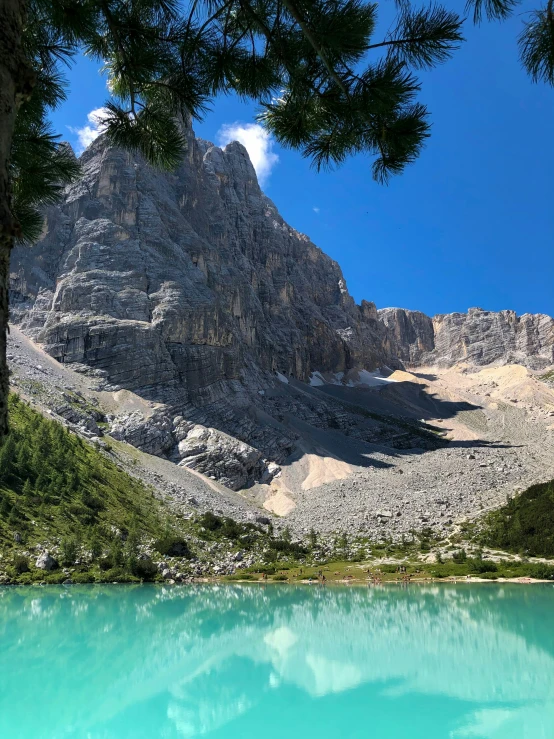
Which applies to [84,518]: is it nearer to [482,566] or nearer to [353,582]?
[353,582]

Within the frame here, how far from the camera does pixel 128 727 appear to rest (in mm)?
10000

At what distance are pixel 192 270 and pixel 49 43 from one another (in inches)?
3576

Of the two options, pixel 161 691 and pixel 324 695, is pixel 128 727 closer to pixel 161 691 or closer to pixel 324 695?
pixel 161 691

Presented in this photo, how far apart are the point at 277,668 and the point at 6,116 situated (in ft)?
47.5

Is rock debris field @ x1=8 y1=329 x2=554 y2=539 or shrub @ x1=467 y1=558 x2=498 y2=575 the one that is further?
rock debris field @ x1=8 y1=329 x2=554 y2=539

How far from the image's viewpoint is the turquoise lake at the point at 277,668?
9898 millimetres

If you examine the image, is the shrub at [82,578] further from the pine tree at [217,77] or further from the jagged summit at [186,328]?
the jagged summit at [186,328]

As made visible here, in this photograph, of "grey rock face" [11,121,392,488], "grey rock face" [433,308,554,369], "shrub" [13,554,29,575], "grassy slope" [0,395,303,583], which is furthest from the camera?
"grey rock face" [433,308,554,369]

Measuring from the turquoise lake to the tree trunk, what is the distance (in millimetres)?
9096

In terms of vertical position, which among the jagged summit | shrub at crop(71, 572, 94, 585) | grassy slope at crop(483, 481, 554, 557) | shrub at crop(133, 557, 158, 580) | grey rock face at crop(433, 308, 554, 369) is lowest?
shrub at crop(71, 572, 94, 585)

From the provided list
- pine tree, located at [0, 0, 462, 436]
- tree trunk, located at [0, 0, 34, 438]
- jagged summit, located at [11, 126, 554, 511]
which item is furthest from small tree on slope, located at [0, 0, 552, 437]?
jagged summit, located at [11, 126, 554, 511]

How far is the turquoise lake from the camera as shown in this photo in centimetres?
990

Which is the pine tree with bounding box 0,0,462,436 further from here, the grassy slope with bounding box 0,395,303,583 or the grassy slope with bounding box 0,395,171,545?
the grassy slope with bounding box 0,395,171,545

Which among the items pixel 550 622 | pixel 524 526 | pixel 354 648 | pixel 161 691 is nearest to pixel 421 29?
pixel 161 691
